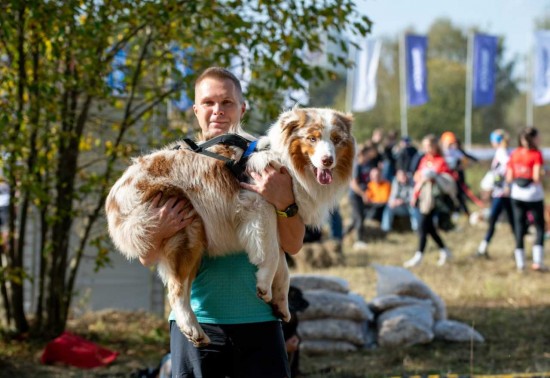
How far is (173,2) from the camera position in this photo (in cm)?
687

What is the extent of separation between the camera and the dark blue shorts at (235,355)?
336 centimetres

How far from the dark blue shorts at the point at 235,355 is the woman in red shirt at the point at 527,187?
30.1ft

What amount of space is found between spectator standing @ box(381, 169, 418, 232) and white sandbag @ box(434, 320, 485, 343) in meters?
8.04

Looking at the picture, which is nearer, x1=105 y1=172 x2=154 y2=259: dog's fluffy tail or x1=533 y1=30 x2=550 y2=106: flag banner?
x1=105 y1=172 x2=154 y2=259: dog's fluffy tail

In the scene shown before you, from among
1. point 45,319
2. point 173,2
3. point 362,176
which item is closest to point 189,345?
point 173,2

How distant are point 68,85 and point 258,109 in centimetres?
172

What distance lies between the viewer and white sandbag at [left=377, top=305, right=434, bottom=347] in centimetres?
814

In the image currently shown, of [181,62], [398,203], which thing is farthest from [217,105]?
[398,203]

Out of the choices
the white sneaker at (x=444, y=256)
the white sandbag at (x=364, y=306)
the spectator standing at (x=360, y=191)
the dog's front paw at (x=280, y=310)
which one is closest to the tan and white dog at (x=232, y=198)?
the dog's front paw at (x=280, y=310)

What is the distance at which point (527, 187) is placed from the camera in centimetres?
1194

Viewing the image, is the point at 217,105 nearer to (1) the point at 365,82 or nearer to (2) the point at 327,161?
(2) the point at 327,161

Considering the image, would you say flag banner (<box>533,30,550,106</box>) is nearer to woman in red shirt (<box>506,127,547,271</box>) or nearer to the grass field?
the grass field

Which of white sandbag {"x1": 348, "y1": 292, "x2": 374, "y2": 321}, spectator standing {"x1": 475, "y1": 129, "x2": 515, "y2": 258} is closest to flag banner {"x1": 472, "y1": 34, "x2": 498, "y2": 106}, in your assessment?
spectator standing {"x1": 475, "y1": 129, "x2": 515, "y2": 258}

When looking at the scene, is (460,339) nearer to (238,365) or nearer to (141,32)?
(141,32)
